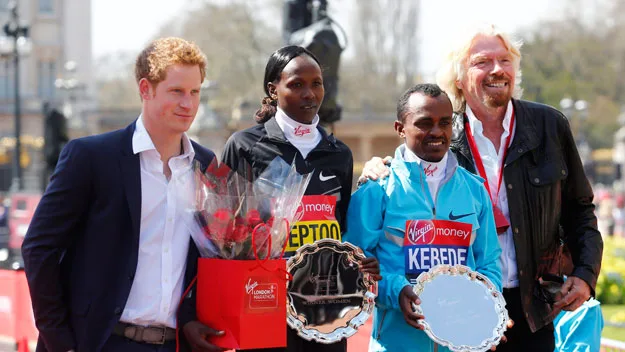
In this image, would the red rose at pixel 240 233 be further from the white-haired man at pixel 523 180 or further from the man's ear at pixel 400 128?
the man's ear at pixel 400 128

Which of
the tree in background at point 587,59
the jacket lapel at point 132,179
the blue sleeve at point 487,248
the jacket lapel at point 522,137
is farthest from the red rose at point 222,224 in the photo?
the tree in background at point 587,59

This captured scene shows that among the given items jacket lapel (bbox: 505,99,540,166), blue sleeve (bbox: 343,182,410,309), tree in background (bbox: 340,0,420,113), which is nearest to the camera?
blue sleeve (bbox: 343,182,410,309)

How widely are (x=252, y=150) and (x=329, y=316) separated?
793mm

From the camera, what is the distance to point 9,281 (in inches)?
332

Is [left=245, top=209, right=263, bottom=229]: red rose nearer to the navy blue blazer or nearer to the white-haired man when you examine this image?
the navy blue blazer

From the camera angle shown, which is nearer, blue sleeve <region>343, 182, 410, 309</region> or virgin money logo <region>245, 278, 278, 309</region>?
virgin money logo <region>245, 278, 278, 309</region>

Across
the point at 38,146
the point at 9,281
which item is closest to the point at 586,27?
the point at 38,146

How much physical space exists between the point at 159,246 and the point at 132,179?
270mm

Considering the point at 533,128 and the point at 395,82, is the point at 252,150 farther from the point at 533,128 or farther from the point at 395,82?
the point at 395,82

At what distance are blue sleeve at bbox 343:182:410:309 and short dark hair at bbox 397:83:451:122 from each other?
338mm

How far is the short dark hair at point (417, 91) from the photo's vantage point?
414 centimetres

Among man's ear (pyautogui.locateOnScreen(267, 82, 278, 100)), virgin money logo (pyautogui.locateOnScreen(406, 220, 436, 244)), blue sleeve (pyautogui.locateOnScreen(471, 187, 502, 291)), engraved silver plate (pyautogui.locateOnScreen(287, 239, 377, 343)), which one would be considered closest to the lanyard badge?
blue sleeve (pyautogui.locateOnScreen(471, 187, 502, 291))

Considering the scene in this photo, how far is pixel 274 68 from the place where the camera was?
14.1ft

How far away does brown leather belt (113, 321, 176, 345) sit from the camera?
3576 millimetres
